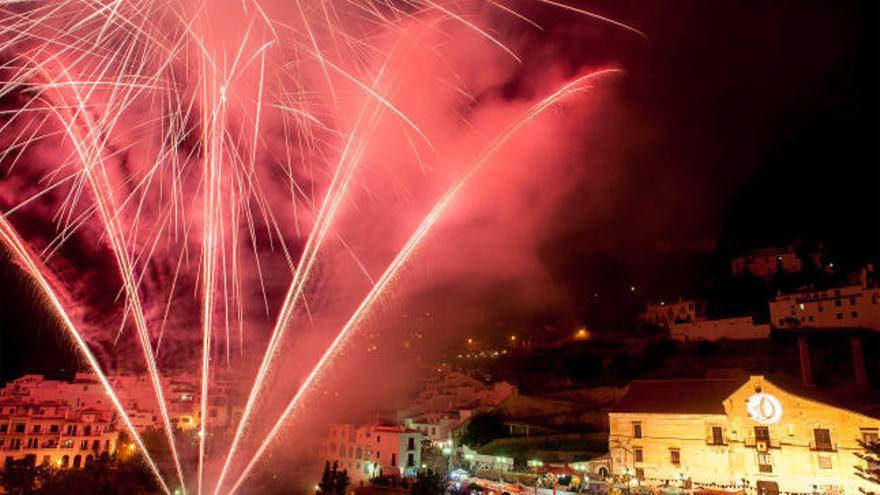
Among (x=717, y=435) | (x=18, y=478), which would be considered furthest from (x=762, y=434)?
(x=18, y=478)

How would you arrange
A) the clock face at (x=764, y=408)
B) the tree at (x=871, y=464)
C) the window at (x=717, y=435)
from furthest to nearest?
1. the window at (x=717, y=435)
2. the clock face at (x=764, y=408)
3. the tree at (x=871, y=464)

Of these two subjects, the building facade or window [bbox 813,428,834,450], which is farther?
the building facade

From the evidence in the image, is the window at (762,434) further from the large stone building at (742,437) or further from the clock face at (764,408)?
the clock face at (764,408)

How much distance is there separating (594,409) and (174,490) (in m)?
31.6

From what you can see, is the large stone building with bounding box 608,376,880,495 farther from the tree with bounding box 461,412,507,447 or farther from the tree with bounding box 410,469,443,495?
the tree with bounding box 461,412,507,447

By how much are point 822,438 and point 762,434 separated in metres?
2.38

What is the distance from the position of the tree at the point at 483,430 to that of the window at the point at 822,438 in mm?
21847

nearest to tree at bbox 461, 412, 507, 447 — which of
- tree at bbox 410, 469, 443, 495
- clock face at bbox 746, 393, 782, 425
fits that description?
tree at bbox 410, 469, 443, 495

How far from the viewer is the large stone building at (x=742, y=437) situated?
2442 centimetres

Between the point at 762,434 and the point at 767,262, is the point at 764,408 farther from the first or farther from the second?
the point at 767,262

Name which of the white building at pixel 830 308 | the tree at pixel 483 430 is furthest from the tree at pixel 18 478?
the white building at pixel 830 308

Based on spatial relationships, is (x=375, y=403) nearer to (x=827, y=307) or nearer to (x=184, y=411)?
(x=184, y=411)

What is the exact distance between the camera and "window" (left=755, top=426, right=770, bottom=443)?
1035 inches

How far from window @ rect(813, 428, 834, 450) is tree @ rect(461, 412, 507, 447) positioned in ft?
71.7
